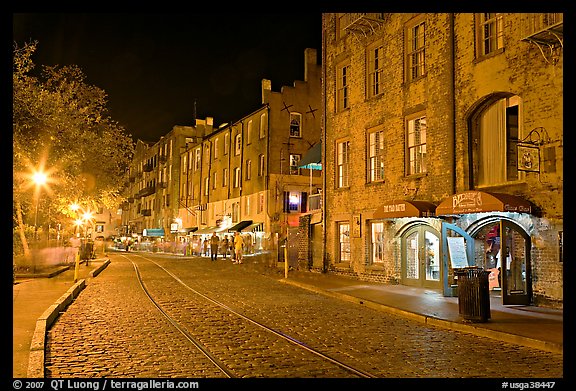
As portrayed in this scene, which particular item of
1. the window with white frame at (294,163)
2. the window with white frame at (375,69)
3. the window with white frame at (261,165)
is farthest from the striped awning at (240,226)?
the window with white frame at (375,69)

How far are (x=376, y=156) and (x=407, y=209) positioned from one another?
4457mm

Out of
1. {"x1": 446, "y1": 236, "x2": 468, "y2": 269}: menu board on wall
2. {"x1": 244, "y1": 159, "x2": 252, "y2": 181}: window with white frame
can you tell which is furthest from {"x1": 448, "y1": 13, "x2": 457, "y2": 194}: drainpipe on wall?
{"x1": 244, "y1": 159, "x2": 252, "y2": 181}: window with white frame

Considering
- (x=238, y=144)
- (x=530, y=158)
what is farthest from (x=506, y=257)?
(x=238, y=144)

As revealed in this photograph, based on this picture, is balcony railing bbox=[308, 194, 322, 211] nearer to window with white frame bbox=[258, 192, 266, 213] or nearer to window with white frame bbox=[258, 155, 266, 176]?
window with white frame bbox=[258, 192, 266, 213]

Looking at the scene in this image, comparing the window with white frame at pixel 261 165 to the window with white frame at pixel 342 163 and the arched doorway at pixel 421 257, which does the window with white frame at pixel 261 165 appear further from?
the arched doorway at pixel 421 257

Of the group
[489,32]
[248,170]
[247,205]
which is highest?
[489,32]

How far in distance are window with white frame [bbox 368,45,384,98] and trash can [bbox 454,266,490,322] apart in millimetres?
10702

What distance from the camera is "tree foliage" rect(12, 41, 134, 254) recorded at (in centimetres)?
2217

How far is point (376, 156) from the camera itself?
2109cm

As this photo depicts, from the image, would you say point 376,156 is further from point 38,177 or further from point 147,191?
point 147,191

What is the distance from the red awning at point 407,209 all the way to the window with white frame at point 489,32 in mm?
4659

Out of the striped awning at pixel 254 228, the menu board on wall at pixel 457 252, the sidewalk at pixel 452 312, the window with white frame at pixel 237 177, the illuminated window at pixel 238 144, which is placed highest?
the illuminated window at pixel 238 144

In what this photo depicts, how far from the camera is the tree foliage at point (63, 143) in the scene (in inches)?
873

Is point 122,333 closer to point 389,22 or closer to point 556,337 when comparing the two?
point 556,337
